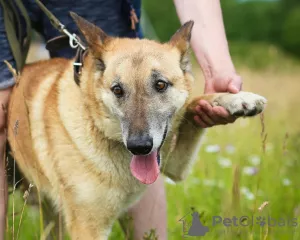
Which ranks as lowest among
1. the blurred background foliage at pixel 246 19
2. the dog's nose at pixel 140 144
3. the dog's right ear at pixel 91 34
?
the blurred background foliage at pixel 246 19

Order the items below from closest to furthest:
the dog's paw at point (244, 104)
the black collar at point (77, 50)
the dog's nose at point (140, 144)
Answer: the dog's nose at point (140, 144) → the dog's paw at point (244, 104) → the black collar at point (77, 50)

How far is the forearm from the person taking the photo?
2898mm

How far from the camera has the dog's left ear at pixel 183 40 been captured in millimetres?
2824

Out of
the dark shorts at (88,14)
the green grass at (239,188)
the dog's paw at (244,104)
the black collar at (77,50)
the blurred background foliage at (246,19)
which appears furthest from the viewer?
the blurred background foliage at (246,19)

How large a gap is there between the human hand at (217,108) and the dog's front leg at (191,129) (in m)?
0.04

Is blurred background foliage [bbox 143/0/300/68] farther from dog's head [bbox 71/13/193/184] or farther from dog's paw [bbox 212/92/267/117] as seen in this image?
dog's paw [bbox 212/92/267/117]

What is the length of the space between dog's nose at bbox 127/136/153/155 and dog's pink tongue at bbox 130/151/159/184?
0.49 feet

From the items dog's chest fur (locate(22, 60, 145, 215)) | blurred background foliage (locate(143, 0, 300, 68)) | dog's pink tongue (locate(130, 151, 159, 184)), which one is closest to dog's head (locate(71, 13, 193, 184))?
dog's pink tongue (locate(130, 151, 159, 184))

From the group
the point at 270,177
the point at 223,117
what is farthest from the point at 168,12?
the point at 223,117

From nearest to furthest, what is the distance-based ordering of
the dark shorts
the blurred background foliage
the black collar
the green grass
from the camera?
→ the black collar → the dark shorts → the green grass → the blurred background foliage

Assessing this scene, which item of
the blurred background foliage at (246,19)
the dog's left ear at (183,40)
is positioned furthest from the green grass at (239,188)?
the blurred background foliage at (246,19)

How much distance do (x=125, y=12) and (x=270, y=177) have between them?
1.98 m

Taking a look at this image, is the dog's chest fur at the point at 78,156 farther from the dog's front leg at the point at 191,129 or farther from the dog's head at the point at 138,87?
the dog's front leg at the point at 191,129

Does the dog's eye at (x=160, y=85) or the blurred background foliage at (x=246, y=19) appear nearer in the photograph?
the dog's eye at (x=160, y=85)
